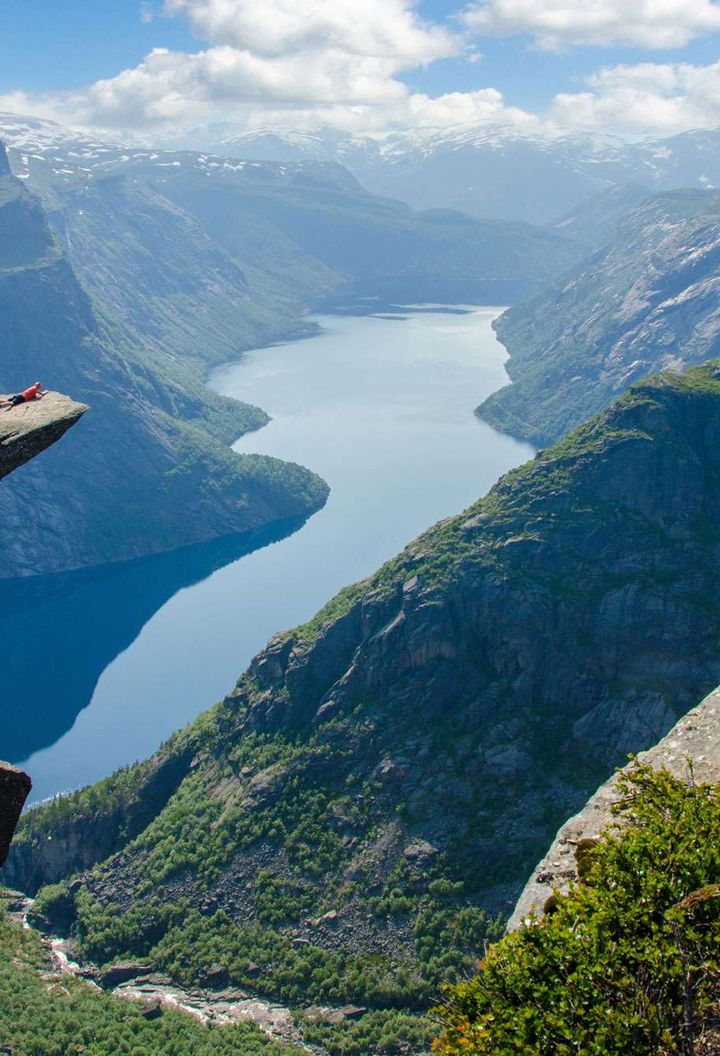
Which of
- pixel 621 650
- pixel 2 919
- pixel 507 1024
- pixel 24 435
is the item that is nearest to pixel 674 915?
pixel 507 1024

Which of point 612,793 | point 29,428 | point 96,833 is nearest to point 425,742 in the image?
point 96,833

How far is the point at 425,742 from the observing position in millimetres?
94562

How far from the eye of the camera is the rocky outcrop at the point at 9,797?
27156 millimetres

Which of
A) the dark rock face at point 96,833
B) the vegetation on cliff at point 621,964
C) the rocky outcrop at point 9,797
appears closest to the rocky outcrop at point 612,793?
the vegetation on cliff at point 621,964

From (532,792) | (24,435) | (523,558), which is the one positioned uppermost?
(24,435)

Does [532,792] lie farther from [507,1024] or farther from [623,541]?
[507,1024]

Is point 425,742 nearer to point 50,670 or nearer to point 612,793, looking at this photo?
point 612,793

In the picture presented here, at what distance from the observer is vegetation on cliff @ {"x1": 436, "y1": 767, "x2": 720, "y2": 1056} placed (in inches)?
932

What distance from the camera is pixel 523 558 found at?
332 feet

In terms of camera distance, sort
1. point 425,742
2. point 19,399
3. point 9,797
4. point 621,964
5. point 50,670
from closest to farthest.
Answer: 1. point 621,964
2. point 9,797
3. point 19,399
4. point 425,742
5. point 50,670

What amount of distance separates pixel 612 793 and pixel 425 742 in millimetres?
60003

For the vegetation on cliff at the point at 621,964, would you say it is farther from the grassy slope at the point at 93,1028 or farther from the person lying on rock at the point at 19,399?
the grassy slope at the point at 93,1028

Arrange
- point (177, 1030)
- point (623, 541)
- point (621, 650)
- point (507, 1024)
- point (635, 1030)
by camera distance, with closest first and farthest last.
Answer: point (635, 1030)
point (507, 1024)
point (177, 1030)
point (621, 650)
point (623, 541)

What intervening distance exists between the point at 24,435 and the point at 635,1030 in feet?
70.2
